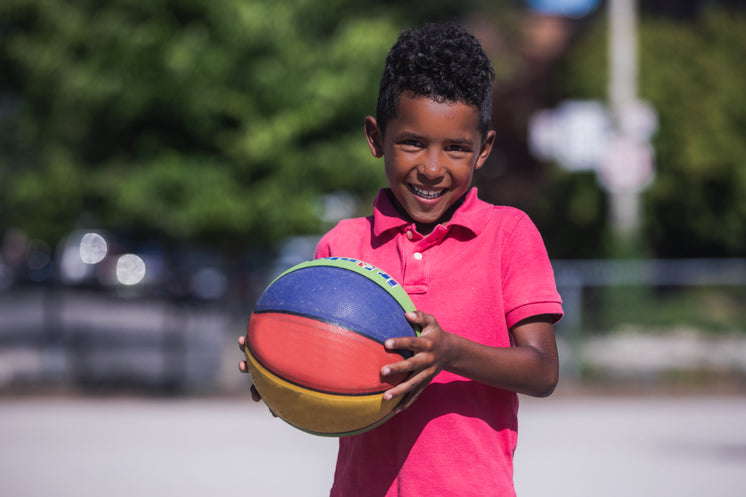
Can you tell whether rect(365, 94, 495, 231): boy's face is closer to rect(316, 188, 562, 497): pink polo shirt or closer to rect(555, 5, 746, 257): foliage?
rect(316, 188, 562, 497): pink polo shirt

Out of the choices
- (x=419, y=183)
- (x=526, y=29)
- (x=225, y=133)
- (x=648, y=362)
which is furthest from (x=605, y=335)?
(x=526, y=29)

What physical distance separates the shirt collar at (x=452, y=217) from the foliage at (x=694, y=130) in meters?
17.5

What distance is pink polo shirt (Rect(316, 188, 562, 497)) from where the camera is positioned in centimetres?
238

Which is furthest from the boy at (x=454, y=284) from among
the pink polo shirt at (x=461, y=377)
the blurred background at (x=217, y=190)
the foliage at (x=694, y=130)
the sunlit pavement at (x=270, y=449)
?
the foliage at (x=694, y=130)

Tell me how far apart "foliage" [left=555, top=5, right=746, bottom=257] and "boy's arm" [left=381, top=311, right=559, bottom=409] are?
57.7ft

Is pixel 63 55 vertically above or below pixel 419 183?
above

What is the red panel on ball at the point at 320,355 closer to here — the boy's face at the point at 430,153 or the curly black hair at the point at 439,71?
the boy's face at the point at 430,153

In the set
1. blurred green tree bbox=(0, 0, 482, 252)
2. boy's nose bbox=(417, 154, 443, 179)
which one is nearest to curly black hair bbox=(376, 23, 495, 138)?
boy's nose bbox=(417, 154, 443, 179)

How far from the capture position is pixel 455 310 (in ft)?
8.01

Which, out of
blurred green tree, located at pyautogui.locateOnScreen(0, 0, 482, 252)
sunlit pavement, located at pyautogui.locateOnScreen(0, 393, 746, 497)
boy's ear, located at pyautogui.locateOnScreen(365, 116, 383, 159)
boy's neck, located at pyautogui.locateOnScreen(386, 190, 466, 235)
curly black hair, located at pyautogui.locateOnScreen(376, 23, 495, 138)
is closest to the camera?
curly black hair, located at pyautogui.locateOnScreen(376, 23, 495, 138)

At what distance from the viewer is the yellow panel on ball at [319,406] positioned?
233 centimetres

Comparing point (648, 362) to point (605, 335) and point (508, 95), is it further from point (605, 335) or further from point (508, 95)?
point (508, 95)

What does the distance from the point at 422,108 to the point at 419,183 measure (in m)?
0.21

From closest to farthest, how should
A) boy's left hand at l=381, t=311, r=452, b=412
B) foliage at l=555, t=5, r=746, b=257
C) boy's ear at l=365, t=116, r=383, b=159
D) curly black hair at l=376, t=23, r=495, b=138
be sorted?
boy's left hand at l=381, t=311, r=452, b=412
curly black hair at l=376, t=23, r=495, b=138
boy's ear at l=365, t=116, r=383, b=159
foliage at l=555, t=5, r=746, b=257
